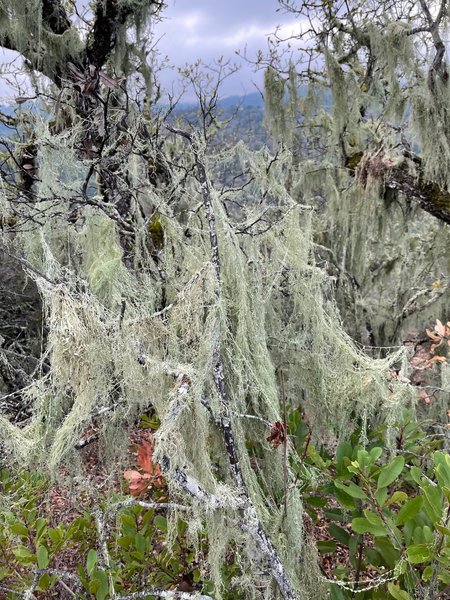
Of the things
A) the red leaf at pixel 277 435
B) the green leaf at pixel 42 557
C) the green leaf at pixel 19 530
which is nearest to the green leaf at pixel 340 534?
the red leaf at pixel 277 435

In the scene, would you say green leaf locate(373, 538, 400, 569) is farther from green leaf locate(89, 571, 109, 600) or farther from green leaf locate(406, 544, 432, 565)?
green leaf locate(89, 571, 109, 600)

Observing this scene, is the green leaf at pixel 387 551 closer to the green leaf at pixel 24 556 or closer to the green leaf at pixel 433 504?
the green leaf at pixel 433 504

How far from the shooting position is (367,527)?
4.22 feet

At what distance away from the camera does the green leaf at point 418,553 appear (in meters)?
1.18

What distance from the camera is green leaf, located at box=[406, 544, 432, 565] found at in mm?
1177

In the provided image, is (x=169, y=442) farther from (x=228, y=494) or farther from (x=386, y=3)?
(x=386, y=3)

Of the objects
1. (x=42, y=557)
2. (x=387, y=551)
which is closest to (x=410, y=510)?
(x=387, y=551)

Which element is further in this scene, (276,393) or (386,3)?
(386,3)

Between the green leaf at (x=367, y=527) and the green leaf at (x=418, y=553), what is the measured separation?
83 mm

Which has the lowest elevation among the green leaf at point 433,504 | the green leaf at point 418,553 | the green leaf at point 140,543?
the green leaf at point 140,543

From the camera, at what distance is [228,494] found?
111cm

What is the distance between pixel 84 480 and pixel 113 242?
889 mm

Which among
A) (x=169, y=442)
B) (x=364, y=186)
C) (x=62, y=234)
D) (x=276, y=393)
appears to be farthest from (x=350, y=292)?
(x=169, y=442)

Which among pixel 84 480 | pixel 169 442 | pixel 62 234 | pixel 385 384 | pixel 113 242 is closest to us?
Answer: pixel 169 442
